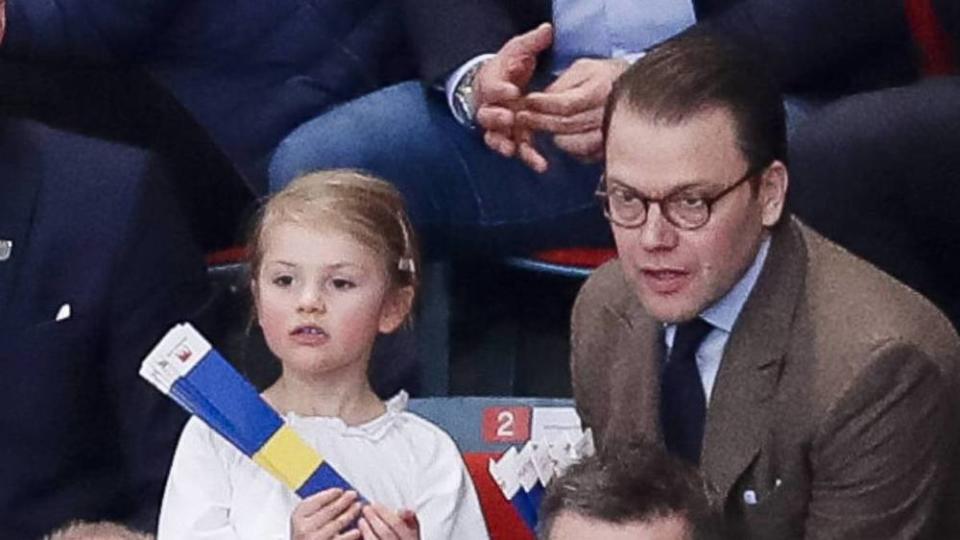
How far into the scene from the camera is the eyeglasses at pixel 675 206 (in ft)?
5.79

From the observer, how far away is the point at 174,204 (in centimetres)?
216

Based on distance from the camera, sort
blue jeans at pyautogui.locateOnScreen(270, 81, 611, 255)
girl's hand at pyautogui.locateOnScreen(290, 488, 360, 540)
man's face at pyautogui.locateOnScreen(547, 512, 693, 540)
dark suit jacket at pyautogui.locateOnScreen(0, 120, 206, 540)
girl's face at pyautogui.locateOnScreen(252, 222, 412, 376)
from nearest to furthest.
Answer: man's face at pyautogui.locateOnScreen(547, 512, 693, 540) < girl's hand at pyautogui.locateOnScreen(290, 488, 360, 540) < girl's face at pyautogui.locateOnScreen(252, 222, 412, 376) < dark suit jacket at pyautogui.locateOnScreen(0, 120, 206, 540) < blue jeans at pyautogui.locateOnScreen(270, 81, 611, 255)

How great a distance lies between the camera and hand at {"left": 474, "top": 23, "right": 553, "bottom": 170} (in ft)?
7.03

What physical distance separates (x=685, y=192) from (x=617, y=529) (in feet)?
0.96

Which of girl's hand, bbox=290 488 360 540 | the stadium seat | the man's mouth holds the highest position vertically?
the man's mouth

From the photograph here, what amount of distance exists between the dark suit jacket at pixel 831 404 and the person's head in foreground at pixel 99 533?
0.49 metres

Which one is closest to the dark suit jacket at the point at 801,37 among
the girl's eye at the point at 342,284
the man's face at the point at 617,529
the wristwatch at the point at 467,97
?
the wristwatch at the point at 467,97

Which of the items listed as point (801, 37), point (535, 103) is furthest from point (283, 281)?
point (801, 37)

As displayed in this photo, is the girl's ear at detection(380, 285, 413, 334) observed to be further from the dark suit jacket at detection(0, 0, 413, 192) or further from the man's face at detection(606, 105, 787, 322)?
the dark suit jacket at detection(0, 0, 413, 192)

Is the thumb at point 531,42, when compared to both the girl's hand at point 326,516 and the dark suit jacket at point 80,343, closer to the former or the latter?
the dark suit jacket at point 80,343

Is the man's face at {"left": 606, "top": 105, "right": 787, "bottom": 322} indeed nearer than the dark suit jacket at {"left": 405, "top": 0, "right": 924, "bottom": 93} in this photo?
Yes

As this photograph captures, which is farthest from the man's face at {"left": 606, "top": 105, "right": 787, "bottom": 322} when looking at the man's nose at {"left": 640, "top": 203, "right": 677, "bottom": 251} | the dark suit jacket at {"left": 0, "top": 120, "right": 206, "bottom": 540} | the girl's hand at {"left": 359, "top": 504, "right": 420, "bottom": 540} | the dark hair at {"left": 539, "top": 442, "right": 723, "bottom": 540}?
the dark suit jacket at {"left": 0, "top": 120, "right": 206, "bottom": 540}

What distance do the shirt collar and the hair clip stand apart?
0.83ft

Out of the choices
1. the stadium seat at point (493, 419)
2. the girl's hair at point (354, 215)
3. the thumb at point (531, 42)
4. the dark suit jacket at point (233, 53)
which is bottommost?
the stadium seat at point (493, 419)
